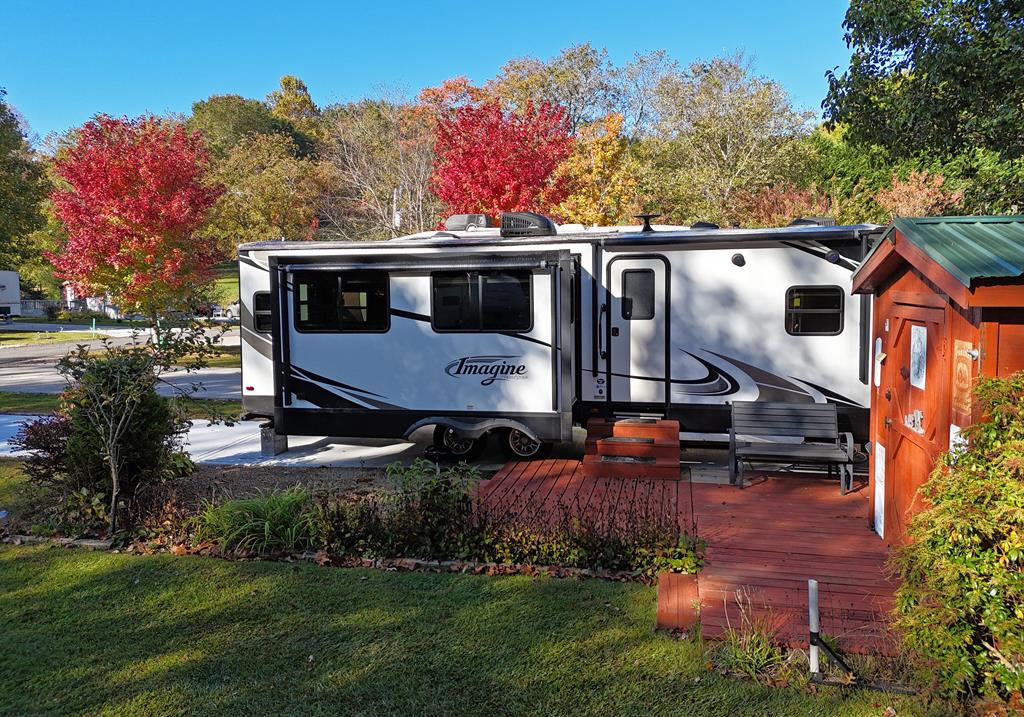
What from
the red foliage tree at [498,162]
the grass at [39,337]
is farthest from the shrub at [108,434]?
the grass at [39,337]

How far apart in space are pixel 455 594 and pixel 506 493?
246 centimetres

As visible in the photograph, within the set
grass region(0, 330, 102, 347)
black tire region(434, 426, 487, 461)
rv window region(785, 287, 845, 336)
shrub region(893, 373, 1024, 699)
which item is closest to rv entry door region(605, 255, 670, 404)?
rv window region(785, 287, 845, 336)

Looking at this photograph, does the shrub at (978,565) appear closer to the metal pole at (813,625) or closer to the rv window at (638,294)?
the metal pole at (813,625)

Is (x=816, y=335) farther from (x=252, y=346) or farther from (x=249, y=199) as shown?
(x=249, y=199)

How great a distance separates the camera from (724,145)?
82.6ft

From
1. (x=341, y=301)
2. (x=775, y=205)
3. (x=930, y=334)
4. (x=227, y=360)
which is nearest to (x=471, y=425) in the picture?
(x=341, y=301)

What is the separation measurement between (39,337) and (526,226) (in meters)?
28.9

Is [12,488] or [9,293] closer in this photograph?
[12,488]

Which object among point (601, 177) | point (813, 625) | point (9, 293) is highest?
point (601, 177)

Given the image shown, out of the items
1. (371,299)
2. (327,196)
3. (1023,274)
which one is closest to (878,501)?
(1023,274)

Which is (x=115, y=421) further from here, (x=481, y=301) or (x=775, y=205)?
(x=775, y=205)

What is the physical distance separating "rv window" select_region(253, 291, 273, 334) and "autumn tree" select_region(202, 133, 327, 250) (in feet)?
68.2

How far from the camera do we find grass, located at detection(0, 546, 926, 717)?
12.8 ft

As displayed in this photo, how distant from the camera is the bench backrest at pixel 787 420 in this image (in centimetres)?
834
